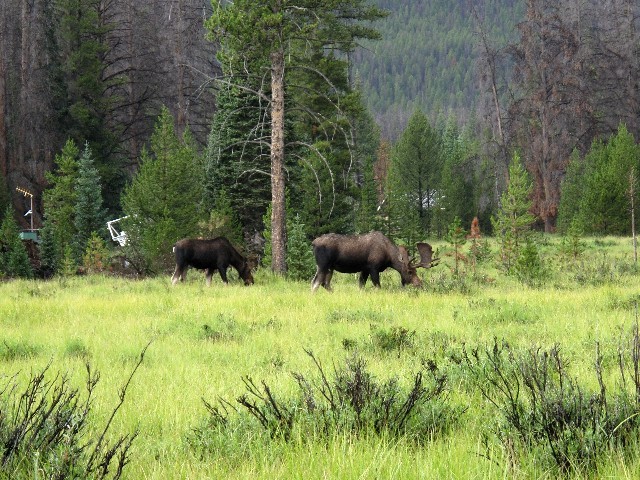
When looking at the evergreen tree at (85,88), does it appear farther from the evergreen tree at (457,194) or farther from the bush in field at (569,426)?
the bush in field at (569,426)

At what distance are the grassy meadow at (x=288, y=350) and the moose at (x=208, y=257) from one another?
81.1 inches

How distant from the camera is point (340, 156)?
30141mm

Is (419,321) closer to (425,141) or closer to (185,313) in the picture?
(185,313)

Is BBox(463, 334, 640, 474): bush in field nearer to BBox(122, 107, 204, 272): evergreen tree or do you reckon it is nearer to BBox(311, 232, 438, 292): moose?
BBox(311, 232, 438, 292): moose

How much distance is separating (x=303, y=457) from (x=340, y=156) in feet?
89.5

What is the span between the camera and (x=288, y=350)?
742 cm

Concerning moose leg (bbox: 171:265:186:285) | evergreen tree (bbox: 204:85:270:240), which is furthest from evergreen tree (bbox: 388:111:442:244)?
moose leg (bbox: 171:265:186:285)

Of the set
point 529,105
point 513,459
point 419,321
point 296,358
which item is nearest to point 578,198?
point 529,105

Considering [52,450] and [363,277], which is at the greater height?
[52,450]

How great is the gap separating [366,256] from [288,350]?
8060 mm

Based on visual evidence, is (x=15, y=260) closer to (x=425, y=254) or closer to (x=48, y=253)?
(x=48, y=253)

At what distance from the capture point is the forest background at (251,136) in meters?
27.5

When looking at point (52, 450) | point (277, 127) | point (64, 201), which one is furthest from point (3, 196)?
point (52, 450)

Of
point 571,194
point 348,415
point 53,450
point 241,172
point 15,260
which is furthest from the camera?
point 571,194
